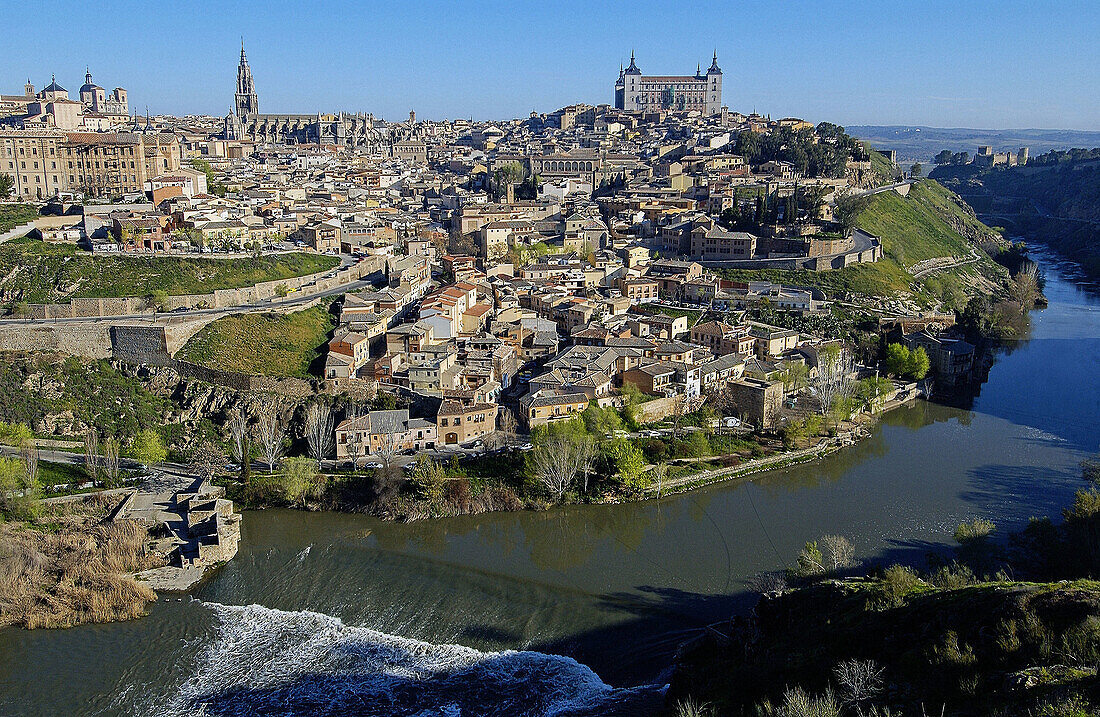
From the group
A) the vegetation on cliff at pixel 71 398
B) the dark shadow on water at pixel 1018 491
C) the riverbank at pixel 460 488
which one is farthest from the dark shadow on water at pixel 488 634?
the vegetation on cliff at pixel 71 398

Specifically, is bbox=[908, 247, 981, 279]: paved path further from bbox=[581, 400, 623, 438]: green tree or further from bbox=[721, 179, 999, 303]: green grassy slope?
bbox=[581, 400, 623, 438]: green tree

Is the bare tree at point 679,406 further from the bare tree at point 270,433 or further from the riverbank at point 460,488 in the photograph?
the bare tree at point 270,433

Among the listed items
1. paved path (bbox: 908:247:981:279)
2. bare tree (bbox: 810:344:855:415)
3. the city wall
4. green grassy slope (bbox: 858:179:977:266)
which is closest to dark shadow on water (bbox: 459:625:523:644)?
bare tree (bbox: 810:344:855:415)

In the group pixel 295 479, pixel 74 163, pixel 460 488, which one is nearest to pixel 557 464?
pixel 460 488

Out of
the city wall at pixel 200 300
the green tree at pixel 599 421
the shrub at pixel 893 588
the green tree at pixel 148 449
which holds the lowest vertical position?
the green tree at pixel 148 449

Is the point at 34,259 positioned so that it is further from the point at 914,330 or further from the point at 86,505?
the point at 914,330

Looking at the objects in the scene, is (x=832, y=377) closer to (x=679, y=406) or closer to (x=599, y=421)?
(x=679, y=406)
